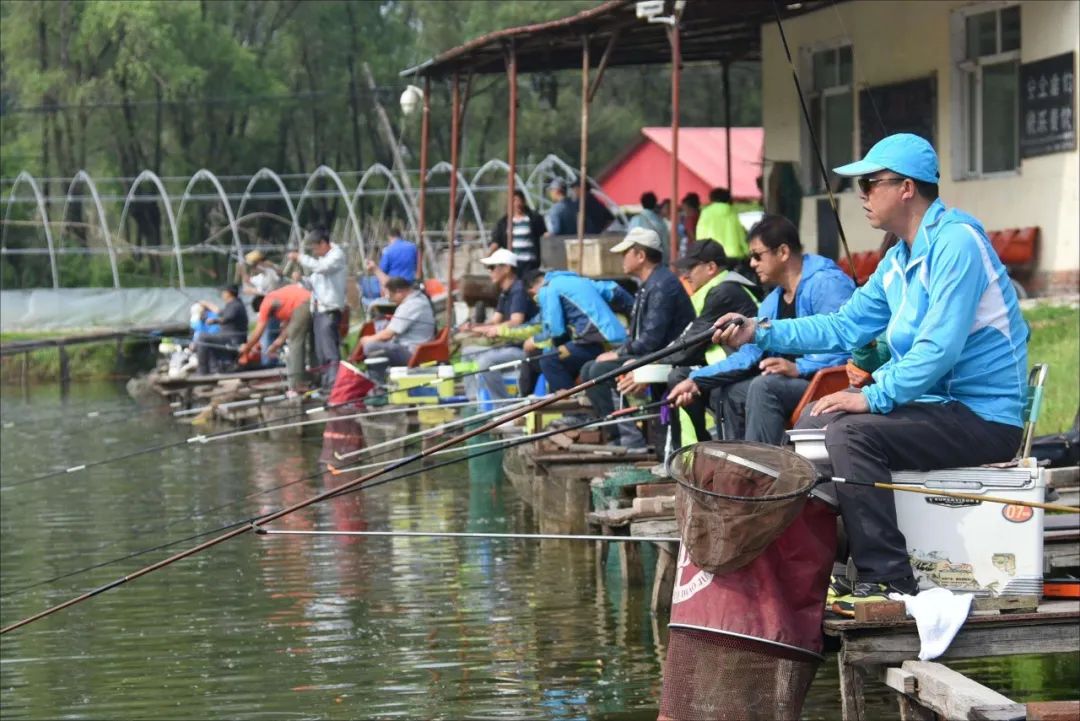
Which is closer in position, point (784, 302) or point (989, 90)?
point (784, 302)

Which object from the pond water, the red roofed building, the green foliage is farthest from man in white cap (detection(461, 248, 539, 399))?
the red roofed building

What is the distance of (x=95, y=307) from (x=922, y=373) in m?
32.8

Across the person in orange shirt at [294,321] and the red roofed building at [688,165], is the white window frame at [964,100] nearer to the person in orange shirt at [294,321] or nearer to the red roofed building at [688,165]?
the person in orange shirt at [294,321]

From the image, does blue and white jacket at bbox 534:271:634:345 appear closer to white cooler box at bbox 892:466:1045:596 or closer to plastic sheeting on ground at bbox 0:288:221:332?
white cooler box at bbox 892:466:1045:596

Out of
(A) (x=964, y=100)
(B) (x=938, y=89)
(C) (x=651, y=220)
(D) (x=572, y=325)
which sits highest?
(B) (x=938, y=89)

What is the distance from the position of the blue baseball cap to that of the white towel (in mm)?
1371

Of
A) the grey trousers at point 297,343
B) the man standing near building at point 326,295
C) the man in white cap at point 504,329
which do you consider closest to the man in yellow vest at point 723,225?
the man in white cap at point 504,329

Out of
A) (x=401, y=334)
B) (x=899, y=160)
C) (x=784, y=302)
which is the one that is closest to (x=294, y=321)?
(x=401, y=334)

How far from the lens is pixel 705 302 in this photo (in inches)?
415

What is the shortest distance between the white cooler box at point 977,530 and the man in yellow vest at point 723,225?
1275 centimetres

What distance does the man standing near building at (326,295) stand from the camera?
2214cm

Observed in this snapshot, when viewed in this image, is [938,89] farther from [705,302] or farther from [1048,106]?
[705,302]

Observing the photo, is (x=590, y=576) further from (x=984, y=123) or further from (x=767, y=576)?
(x=984, y=123)

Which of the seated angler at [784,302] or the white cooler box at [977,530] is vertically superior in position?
the seated angler at [784,302]
